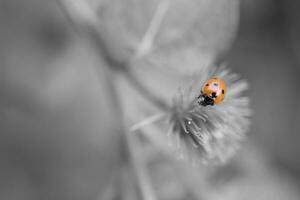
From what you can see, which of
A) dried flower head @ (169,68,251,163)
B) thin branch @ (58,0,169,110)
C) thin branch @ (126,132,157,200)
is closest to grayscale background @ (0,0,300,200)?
thin branch @ (58,0,169,110)

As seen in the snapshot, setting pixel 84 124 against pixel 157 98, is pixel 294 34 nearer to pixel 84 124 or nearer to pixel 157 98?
pixel 84 124

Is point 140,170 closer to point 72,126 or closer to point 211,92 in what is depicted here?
point 211,92

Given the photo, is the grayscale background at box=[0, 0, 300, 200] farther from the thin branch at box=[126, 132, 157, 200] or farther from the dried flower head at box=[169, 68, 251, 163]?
the dried flower head at box=[169, 68, 251, 163]

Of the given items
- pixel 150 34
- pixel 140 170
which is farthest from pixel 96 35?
pixel 140 170

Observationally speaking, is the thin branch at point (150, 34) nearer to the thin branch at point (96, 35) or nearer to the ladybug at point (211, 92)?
the thin branch at point (96, 35)

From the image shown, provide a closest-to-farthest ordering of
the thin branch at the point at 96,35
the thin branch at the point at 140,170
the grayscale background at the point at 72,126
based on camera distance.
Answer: the thin branch at the point at 140,170
the thin branch at the point at 96,35
the grayscale background at the point at 72,126

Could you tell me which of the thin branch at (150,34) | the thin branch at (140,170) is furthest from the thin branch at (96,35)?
the thin branch at (140,170)

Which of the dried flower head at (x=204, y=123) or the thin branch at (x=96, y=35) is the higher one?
the thin branch at (x=96, y=35)
